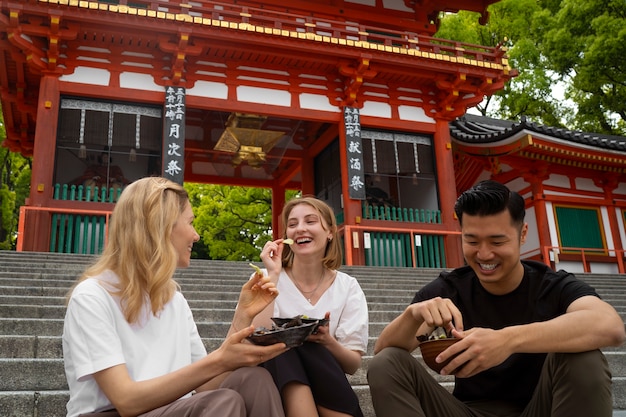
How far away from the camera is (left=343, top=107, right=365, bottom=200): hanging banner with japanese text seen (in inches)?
417

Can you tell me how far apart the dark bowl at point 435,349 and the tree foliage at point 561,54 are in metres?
14.0

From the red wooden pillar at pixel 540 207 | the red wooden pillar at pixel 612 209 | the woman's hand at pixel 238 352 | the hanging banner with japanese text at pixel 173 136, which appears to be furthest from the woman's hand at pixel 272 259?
the red wooden pillar at pixel 612 209

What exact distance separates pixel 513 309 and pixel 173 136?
832 cm

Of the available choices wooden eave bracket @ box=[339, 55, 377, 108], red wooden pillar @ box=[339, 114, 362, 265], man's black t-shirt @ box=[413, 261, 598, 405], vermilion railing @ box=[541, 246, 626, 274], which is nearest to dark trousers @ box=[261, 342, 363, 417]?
man's black t-shirt @ box=[413, 261, 598, 405]

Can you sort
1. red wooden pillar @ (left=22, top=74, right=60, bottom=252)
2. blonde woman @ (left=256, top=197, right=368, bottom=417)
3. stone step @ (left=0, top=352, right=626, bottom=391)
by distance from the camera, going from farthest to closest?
red wooden pillar @ (left=22, top=74, right=60, bottom=252) → stone step @ (left=0, top=352, right=626, bottom=391) → blonde woman @ (left=256, top=197, right=368, bottom=417)

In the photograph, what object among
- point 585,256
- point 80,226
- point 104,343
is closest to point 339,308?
point 104,343

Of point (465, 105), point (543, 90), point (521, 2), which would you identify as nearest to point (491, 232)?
point (465, 105)

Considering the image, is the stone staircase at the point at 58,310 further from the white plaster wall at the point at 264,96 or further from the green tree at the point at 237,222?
the green tree at the point at 237,222

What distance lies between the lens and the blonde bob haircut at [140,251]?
1.93 meters

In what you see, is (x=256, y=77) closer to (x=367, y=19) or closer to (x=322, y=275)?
(x=367, y=19)

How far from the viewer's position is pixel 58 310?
4352 millimetres

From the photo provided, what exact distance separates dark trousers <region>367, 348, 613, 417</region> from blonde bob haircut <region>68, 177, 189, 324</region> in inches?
35.8

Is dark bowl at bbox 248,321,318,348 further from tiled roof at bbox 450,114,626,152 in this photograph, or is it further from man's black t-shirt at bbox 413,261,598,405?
tiled roof at bbox 450,114,626,152

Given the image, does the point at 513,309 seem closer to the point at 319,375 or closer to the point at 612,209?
the point at 319,375
